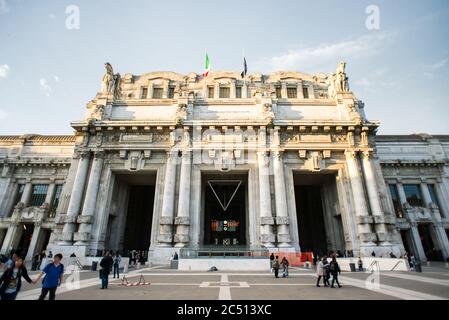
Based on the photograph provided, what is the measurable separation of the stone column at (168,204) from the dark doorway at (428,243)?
3032cm

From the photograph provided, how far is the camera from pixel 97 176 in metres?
23.6

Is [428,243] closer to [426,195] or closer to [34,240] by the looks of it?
[426,195]

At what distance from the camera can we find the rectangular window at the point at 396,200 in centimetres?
2992

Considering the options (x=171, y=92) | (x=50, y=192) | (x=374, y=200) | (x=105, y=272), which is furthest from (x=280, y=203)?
(x=50, y=192)

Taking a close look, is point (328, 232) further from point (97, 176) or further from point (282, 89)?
point (97, 176)

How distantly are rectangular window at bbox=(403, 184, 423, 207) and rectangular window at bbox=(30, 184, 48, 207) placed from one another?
156ft

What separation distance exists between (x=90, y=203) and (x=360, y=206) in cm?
2500

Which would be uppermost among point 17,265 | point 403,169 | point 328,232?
point 403,169

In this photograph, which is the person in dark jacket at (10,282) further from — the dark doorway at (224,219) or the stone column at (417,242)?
the stone column at (417,242)

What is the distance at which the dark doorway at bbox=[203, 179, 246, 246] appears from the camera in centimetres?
3056

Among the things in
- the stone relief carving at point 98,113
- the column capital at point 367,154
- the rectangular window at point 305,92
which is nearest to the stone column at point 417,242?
the column capital at point 367,154

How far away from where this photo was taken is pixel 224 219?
31.8 m
